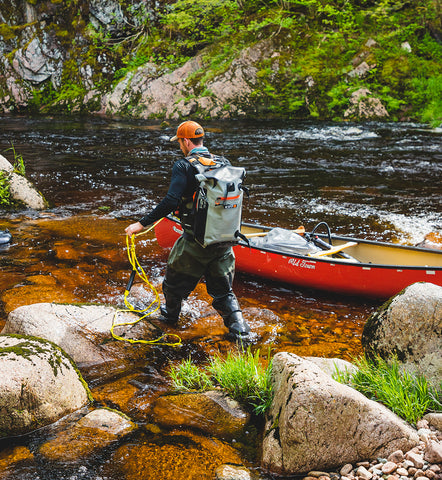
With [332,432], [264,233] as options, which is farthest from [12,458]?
[264,233]

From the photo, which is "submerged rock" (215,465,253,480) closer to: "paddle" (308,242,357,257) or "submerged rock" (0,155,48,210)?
"paddle" (308,242,357,257)

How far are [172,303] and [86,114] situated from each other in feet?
68.5

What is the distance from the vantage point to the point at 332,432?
267 centimetres

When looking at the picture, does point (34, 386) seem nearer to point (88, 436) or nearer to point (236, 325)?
point (88, 436)

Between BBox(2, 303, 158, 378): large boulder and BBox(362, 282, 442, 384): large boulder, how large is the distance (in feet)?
7.45

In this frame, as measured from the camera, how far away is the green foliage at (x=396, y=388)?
287cm

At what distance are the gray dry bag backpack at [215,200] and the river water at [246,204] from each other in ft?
4.29

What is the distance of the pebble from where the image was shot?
2.40 metres

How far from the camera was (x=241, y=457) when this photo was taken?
2.88 meters

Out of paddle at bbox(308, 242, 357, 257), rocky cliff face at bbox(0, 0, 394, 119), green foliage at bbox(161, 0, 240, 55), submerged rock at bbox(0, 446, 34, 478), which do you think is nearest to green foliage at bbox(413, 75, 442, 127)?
rocky cliff face at bbox(0, 0, 394, 119)

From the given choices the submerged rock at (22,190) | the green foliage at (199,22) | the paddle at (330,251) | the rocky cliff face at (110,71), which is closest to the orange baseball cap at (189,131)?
the paddle at (330,251)

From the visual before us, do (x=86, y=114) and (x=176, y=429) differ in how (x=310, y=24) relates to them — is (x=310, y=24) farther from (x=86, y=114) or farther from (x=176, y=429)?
(x=176, y=429)

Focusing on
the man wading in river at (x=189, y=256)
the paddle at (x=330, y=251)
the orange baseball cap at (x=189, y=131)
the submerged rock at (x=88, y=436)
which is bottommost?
the submerged rock at (x=88, y=436)

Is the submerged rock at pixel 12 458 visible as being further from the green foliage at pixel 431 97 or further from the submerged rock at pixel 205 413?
the green foliage at pixel 431 97
